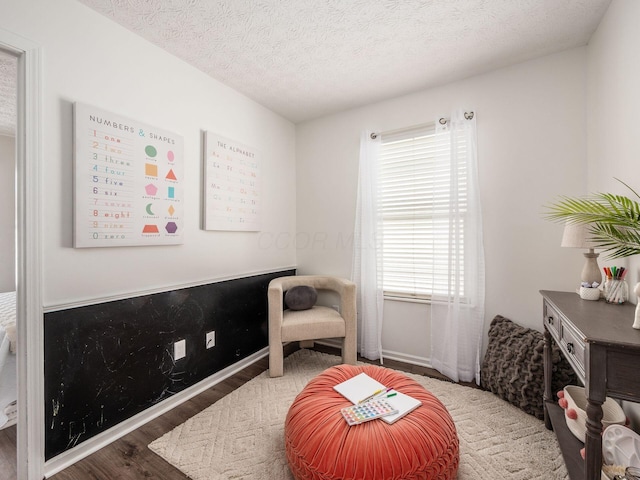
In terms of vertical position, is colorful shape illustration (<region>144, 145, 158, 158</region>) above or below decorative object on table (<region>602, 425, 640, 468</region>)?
above

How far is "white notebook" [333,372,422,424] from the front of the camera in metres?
1.33

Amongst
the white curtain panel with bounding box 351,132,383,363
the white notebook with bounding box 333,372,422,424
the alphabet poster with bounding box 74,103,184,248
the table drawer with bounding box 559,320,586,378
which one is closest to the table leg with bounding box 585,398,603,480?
the table drawer with bounding box 559,320,586,378

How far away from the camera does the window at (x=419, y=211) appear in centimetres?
232

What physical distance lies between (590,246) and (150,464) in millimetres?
2577

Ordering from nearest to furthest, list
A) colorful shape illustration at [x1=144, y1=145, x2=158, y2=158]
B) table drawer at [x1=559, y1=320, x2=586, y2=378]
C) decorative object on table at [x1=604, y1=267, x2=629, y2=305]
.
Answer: table drawer at [x1=559, y1=320, x2=586, y2=378] < decorative object on table at [x1=604, y1=267, x2=629, y2=305] < colorful shape illustration at [x1=144, y1=145, x2=158, y2=158]

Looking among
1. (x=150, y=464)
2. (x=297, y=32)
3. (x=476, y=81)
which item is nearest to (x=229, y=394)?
(x=150, y=464)

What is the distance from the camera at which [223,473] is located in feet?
Result: 4.57

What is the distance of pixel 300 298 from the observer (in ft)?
8.62

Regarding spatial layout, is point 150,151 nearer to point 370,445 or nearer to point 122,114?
point 122,114

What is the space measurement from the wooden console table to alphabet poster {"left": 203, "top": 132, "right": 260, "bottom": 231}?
2.25m

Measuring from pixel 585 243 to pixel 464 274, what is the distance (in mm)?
877

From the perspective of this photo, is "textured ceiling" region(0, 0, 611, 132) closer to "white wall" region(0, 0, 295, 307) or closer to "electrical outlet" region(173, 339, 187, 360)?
"white wall" region(0, 0, 295, 307)

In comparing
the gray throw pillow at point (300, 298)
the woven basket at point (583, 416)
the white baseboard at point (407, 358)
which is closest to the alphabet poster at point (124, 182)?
the gray throw pillow at point (300, 298)

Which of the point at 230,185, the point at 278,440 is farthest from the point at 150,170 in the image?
the point at 278,440
